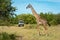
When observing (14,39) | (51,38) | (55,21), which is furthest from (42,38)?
(55,21)

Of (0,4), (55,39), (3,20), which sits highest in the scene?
(0,4)

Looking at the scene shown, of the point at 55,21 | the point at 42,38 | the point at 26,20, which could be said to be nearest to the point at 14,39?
the point at 42,38

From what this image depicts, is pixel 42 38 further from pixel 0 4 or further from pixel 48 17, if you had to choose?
pixel 48 17

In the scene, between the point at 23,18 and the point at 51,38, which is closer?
the point at 51,38

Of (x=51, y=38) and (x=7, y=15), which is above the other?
(x=7, y=15)

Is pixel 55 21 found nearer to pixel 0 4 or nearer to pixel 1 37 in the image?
pixel 0 4

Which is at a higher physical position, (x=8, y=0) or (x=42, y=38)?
(x=8, y=0)

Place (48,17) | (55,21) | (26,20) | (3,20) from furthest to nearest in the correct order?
(26,20) → (48,17) → (55,21) → (3,20)

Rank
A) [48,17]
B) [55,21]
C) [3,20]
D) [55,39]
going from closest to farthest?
[55,39], [3,20], [55,21], [48,17]

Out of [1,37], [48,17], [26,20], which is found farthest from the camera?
[26,20]

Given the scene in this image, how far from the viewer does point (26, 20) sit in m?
38.1

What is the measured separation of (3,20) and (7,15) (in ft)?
1.55

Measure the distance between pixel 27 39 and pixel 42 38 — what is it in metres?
0.98

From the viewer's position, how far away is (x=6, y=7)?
16641mm
